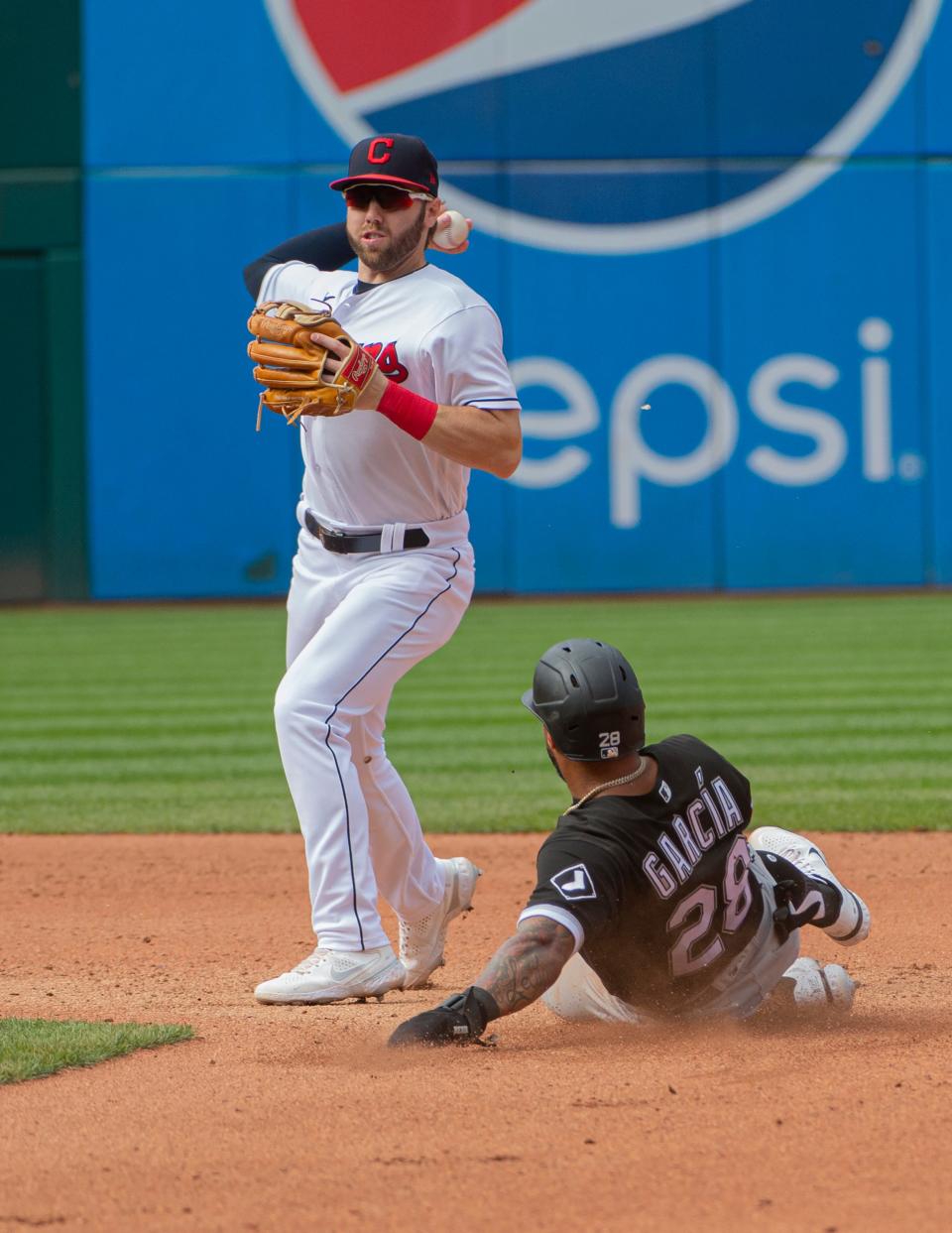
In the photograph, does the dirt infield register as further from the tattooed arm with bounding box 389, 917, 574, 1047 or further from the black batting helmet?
the black batting helmet

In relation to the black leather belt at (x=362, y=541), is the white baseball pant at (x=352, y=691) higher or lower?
lower

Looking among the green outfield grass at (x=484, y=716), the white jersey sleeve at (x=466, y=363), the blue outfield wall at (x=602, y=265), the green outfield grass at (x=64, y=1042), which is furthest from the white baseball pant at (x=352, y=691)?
the blue outfield wall at (x=602, y=265)

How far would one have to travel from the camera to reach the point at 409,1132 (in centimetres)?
292

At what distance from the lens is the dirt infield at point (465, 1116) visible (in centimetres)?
254

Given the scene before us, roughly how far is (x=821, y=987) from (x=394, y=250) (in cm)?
195

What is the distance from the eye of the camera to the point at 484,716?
10.3 meters

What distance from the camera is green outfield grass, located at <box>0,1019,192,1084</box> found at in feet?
11.3

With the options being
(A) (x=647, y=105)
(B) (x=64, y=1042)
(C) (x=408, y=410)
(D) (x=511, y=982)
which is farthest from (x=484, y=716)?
(A) (x=647, y=105)

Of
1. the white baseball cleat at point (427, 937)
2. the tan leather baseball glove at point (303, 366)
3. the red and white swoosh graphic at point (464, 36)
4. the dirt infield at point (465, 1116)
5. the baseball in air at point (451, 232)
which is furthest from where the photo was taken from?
the red and white swoosh graphic at point (464, 36)

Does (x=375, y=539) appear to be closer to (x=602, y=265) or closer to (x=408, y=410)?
(x=408, y=410)

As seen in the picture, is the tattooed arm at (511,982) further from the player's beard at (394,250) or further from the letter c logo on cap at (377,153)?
the letter c logo on cap at (377,153)

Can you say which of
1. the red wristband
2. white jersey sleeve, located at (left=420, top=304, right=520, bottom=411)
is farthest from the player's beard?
the red wristband

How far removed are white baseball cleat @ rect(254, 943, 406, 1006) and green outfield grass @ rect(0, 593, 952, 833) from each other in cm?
296

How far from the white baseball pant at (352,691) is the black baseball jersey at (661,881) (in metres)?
0.60
